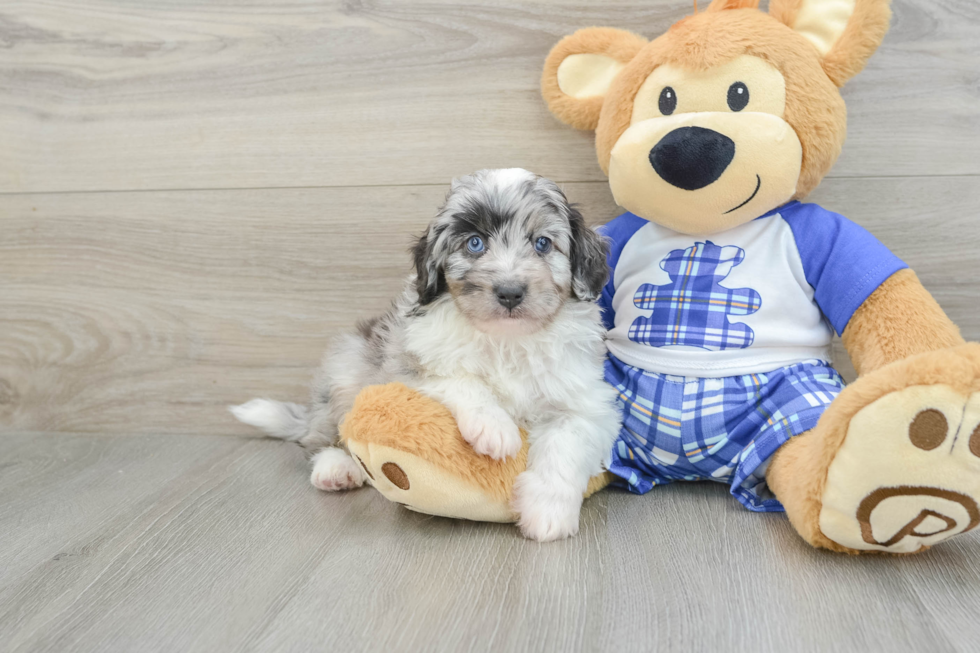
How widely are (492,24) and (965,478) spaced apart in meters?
1.63

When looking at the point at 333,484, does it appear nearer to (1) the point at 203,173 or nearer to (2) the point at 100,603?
(2) the point at 100,603

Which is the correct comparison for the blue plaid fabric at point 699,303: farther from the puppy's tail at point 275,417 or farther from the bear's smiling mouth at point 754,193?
the puppy's tail at point 275,417

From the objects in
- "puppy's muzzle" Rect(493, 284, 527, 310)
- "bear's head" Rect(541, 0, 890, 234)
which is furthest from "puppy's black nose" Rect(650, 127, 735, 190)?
"puppy's muzzle" Rect(493, 284, 527, 310)

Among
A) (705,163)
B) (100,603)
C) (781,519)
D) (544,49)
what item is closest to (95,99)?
(544,49)

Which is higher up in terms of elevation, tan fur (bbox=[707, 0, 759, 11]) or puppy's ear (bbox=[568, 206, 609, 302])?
tan fur (bbox=[707, 0, 759, 11])

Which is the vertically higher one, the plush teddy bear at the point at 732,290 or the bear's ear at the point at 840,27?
the bear's ear at the point at 840,27

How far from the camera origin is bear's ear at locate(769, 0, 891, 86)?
5.00 feet

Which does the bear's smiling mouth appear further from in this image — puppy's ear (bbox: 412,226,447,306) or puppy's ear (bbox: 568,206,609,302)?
puppy's ear (bbox: 412,226,447,306)

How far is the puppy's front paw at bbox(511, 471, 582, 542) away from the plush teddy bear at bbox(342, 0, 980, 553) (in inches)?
1.9

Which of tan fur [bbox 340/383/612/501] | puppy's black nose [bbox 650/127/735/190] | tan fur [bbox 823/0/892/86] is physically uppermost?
tan fur [bbox 823/0/892/86]

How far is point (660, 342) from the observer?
1.70 meters

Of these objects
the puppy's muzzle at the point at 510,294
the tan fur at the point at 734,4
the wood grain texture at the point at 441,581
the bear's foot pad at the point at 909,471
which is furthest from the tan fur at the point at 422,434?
the tan fur at the point at 734,4

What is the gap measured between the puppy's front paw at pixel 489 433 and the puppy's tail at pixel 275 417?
80cm

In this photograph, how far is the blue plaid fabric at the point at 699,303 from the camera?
165 cm
